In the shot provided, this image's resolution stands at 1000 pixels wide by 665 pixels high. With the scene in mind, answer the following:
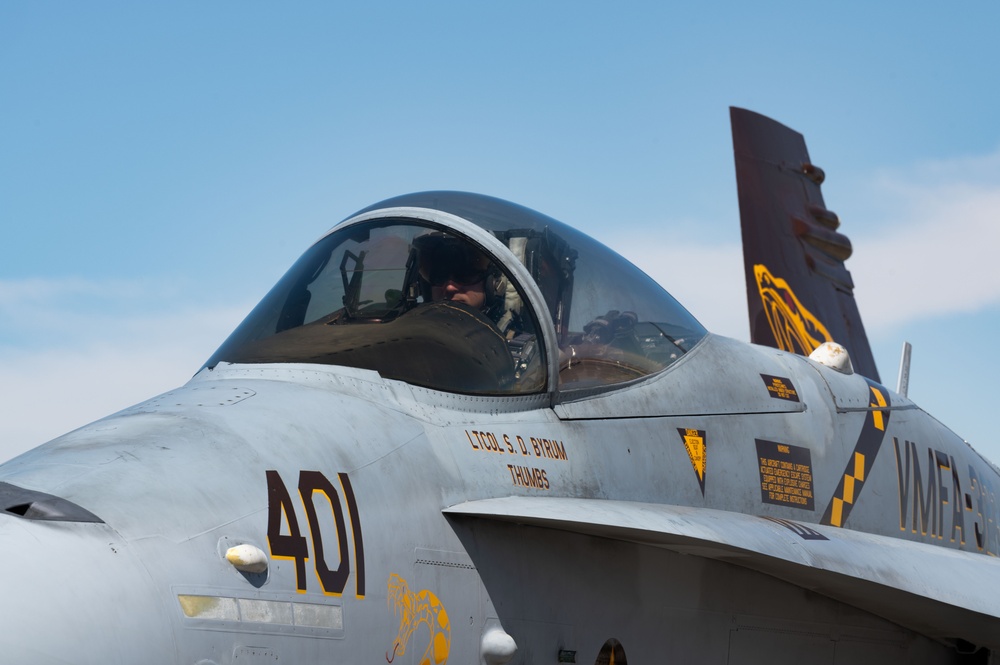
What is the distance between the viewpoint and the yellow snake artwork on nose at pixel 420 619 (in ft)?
12.8

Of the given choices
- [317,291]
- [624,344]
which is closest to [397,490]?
[317,291]

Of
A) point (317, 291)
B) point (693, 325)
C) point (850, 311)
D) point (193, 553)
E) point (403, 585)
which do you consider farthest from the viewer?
point (850, 311)

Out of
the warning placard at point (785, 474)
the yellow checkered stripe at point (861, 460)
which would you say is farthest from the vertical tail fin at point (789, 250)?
the warning placard at point (785, 474)

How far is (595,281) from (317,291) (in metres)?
1.42

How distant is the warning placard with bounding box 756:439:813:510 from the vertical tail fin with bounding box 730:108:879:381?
27.4ft

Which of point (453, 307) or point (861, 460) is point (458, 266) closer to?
point (453, 307)

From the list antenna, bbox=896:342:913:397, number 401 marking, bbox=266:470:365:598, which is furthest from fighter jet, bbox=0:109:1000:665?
antenna, bbox=896:342:913:397

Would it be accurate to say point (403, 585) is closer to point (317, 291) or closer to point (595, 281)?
point (317, 291)

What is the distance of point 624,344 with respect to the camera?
5.60m

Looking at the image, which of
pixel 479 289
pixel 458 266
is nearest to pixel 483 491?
pixel 479 289

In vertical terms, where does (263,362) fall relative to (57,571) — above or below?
above

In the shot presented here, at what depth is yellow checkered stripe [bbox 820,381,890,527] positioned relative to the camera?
6445 millimetres

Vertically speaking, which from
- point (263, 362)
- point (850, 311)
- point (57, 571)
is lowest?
point (57, 571)

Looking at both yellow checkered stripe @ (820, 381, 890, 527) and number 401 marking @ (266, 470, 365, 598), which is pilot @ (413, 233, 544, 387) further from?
yellow checkered stripe @ (820, 381, 890, 527)
